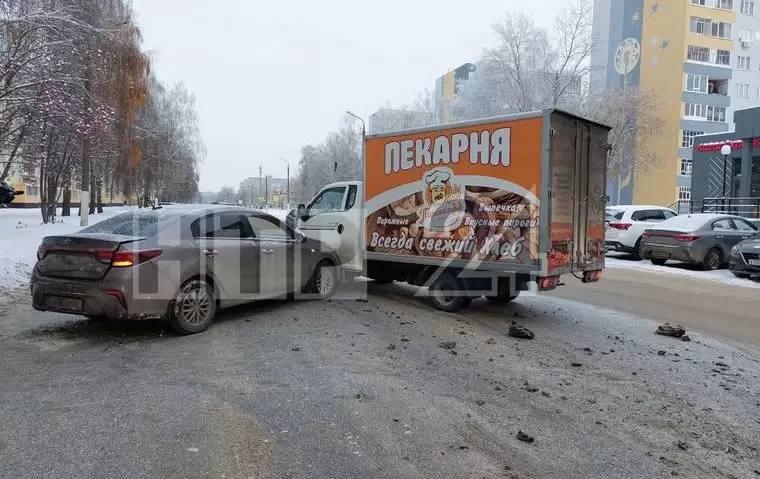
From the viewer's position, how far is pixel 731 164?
99.6 ft

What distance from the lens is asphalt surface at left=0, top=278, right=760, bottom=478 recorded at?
347 centimetres

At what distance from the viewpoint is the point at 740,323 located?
26.2ft

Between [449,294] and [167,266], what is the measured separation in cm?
393

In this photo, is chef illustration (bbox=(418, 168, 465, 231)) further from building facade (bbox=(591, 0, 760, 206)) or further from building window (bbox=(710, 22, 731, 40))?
building window (bbox=(710, 22, 731, 40))

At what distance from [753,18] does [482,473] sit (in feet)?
238

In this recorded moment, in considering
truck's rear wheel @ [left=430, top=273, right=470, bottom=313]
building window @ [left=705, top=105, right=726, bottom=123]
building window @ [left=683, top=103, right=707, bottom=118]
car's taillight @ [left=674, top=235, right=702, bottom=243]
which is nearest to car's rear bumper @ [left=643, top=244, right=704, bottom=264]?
car's taillight @ [left=674, top=235, right=702, bottom=243]

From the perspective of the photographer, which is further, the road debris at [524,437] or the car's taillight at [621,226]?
the car's taillight at [621,226]

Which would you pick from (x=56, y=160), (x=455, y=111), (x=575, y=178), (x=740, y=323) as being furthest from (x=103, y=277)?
(x=455, y=111)

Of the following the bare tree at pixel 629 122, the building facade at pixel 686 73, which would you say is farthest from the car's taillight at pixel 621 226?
the building facade at pixel 686 73

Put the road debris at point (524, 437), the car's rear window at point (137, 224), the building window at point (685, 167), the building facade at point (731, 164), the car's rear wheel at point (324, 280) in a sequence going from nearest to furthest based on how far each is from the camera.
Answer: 1. the road debris at point (524, 437)
2. the car's rear window at point (137, 224)
3. the car's rear wheel at point (324, 280)
4. the building facade at point (731, 164)
5. the building window at point (685, 167)

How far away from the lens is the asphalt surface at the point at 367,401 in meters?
3.47

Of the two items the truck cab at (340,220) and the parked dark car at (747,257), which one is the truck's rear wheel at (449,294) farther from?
the parked dark car at (747,257)

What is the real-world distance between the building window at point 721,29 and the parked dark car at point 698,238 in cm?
5321

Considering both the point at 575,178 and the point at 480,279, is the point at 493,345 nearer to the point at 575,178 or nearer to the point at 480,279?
the point at 480,279
